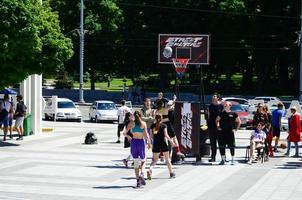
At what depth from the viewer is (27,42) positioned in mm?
23203

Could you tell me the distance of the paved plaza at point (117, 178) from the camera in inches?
568

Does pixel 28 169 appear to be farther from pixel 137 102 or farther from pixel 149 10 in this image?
pixel 149 10

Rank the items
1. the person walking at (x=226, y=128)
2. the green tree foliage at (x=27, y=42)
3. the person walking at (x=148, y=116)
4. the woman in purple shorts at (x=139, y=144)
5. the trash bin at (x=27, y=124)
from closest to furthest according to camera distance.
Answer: the woman in purple shorts at (x=139, y=144) → the person walking at (x=226, y=128) → the person walking at (x=148, y=116) → the green tree foliage at (x=27, y=42) → the trash bin at (x=27, y=124)

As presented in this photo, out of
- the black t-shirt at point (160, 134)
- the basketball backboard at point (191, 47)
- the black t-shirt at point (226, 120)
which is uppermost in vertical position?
the basketball backboard at point (191, 47)

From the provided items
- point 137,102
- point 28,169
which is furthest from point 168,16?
point 28,169

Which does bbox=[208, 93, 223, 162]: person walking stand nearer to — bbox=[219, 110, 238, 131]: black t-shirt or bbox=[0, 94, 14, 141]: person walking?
bbox=[219, 110, 238, 131]: black t-shirt

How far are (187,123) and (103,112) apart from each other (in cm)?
1969

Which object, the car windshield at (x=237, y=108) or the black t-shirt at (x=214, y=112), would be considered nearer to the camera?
the black t-shirt at (x=214, y=112)

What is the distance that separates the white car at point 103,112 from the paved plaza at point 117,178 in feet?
49.3

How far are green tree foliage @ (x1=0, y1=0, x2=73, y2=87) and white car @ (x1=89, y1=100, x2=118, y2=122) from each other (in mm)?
13226

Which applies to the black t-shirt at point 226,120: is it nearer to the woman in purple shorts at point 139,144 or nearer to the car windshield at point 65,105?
the woman in purple shorts at point 139,144

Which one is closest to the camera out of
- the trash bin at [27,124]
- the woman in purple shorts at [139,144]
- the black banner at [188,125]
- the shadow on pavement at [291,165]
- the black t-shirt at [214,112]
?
the woman in purple shorts at [139,144]

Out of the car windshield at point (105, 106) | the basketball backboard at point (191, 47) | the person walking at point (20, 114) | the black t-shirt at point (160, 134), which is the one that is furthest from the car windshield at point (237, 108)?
the black t-shirt at point (160, 134)

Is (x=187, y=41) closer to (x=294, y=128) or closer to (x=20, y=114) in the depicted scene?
(x=294, y=128)
